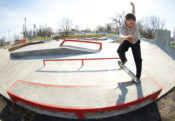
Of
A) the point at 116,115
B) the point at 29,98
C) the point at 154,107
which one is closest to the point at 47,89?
the point at 29,98

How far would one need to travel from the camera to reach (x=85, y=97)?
84.0 inches

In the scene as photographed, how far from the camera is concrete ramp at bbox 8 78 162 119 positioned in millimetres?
1888

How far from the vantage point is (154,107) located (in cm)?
227

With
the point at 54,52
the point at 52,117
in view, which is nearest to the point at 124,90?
the point at 52,117

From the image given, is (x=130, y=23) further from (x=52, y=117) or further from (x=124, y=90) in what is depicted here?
(x=52, y=117)

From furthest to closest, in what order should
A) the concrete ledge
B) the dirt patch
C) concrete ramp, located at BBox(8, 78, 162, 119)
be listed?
the concrete ledge, the dirt patch, concrete ramp, located at BBox(8, 78, 162, 119)

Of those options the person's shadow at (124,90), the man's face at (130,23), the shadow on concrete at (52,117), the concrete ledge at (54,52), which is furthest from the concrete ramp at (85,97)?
the concrete ledge at (54,52)

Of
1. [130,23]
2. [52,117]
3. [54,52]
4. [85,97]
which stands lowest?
[52,117]

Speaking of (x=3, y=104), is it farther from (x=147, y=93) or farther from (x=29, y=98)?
(x=147, y=93)

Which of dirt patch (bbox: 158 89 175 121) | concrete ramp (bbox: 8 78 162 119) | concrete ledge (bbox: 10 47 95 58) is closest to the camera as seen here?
concrete ramp (bbox: 8 78 162 119)

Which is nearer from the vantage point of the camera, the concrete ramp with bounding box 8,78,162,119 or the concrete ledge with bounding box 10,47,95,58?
the concrete ramp with bounding box 8,78,162,119

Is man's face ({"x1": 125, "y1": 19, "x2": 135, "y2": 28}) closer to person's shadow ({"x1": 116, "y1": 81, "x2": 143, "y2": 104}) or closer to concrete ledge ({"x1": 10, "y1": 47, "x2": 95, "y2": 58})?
person's shadow ({"x1": 116, "y1": 81, "x2": 143, "y2": 104})

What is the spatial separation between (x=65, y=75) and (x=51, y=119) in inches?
83.8

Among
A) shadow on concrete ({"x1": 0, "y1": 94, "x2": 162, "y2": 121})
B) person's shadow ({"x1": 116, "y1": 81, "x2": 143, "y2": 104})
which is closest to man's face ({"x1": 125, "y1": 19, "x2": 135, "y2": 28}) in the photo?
person's shadow ({"x1": 116, "y1": 81, "x2": 143, "y2": 104})
